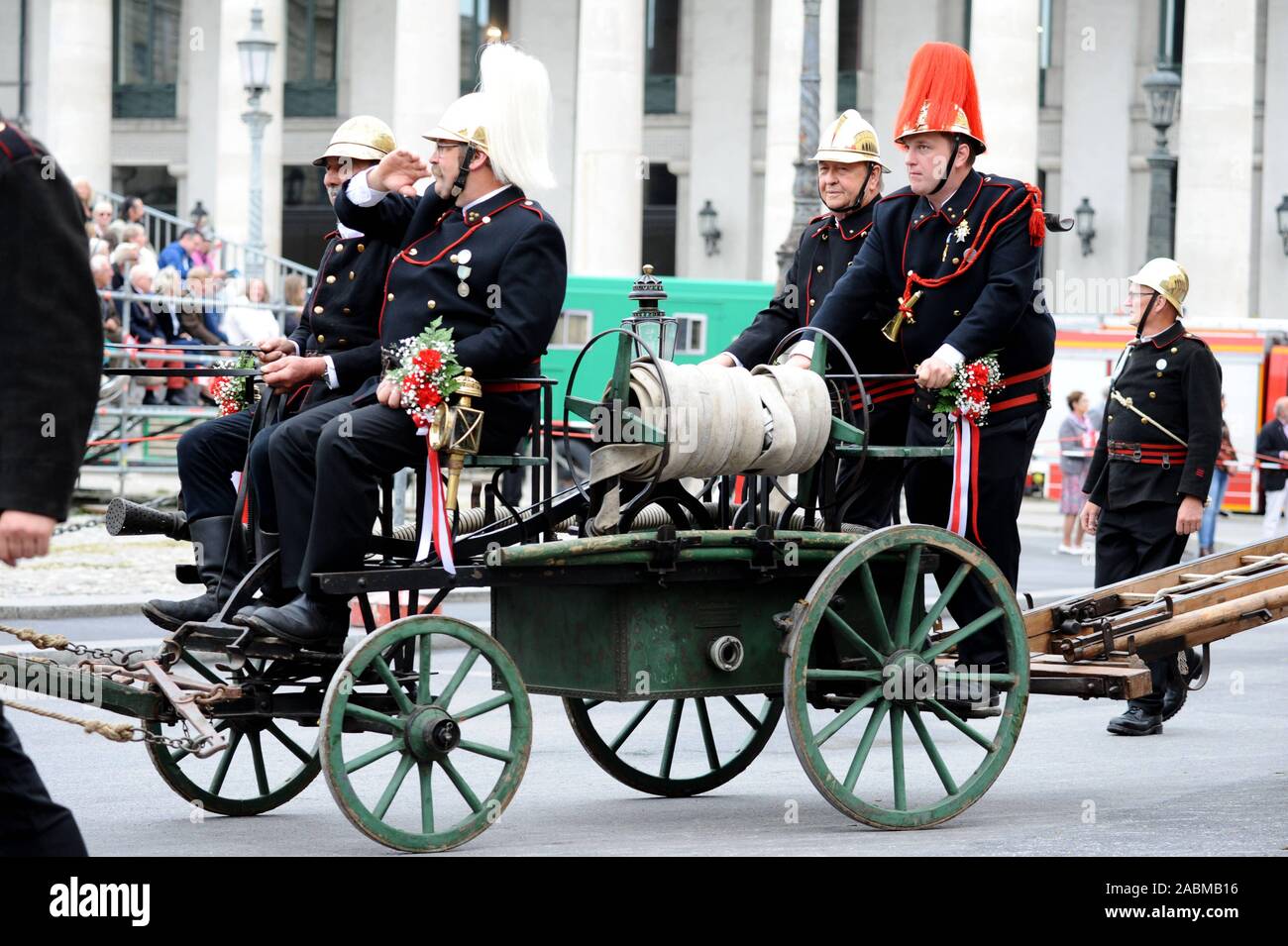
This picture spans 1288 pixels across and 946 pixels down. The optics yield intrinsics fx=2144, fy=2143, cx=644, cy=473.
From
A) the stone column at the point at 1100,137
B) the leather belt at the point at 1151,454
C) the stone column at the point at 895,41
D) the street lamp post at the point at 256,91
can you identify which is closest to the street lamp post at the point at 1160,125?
the street lamp post at the point at 256,91

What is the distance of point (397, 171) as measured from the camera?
7.56 meters

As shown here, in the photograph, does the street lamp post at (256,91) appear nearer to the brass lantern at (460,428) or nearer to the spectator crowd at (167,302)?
the spectator crowd at (167,302)

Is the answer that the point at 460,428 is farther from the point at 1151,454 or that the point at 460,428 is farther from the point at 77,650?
the point at 1151,454

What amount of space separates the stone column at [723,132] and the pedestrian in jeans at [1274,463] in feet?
70.6

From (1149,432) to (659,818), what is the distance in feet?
12.6

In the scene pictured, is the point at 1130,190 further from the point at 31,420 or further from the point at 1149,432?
the point at 31,420

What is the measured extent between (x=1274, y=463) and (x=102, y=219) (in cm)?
1398

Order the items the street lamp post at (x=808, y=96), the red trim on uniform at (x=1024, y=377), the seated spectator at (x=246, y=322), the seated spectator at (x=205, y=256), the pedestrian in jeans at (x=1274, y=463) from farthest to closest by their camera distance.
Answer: the pedestrian in jeans at (x=1274, y=463), the street lamp post at (x=808, y=96), the seated spectator at (x=205, y=256), the seated spectator at (x=246, y=322), the red trim on uniform at (x=1024, y=377)

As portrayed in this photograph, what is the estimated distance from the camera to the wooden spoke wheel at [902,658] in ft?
23.4

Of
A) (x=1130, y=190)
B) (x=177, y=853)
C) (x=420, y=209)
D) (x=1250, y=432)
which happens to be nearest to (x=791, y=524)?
(x=420, y=209)

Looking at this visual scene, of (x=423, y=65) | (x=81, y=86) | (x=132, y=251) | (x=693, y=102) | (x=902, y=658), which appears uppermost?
(x=693, y=102)

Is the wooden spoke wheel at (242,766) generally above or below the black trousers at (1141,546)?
below

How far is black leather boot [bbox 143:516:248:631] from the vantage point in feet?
24.3

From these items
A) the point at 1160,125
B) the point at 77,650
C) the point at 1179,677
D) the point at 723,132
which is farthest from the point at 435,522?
the point at 723,132
